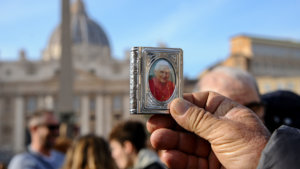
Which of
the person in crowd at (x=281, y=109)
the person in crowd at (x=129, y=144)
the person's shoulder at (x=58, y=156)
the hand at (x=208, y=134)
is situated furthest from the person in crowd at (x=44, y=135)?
the hand at (x=208, y=134)

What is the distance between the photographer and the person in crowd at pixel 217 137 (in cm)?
115

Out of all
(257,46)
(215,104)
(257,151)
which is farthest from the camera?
(257,46)

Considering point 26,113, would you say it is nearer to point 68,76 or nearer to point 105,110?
Answer: point 105,110

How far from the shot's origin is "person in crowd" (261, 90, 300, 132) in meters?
2.87

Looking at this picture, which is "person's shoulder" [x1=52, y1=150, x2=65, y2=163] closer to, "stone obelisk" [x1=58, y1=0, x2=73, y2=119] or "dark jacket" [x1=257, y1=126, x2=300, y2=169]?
"dark jacket" [x1=257, y1=126, x2=300, y2=169]

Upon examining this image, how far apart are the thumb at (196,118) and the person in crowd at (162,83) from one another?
3 cm

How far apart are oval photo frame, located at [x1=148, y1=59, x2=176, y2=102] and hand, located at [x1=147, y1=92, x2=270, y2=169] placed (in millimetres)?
41

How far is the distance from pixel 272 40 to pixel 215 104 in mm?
57820

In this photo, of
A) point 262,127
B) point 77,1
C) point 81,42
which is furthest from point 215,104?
Answer: point 77,1

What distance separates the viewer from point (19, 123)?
2344 inches

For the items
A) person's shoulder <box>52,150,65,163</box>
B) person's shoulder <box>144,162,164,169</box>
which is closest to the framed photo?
person's shoulder <box>144,162,164,169</box>

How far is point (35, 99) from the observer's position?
60.2 m

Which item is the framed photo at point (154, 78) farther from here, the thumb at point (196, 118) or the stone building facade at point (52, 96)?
the stone building facade at point (52, 96)

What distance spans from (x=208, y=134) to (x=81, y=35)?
7840 cm
